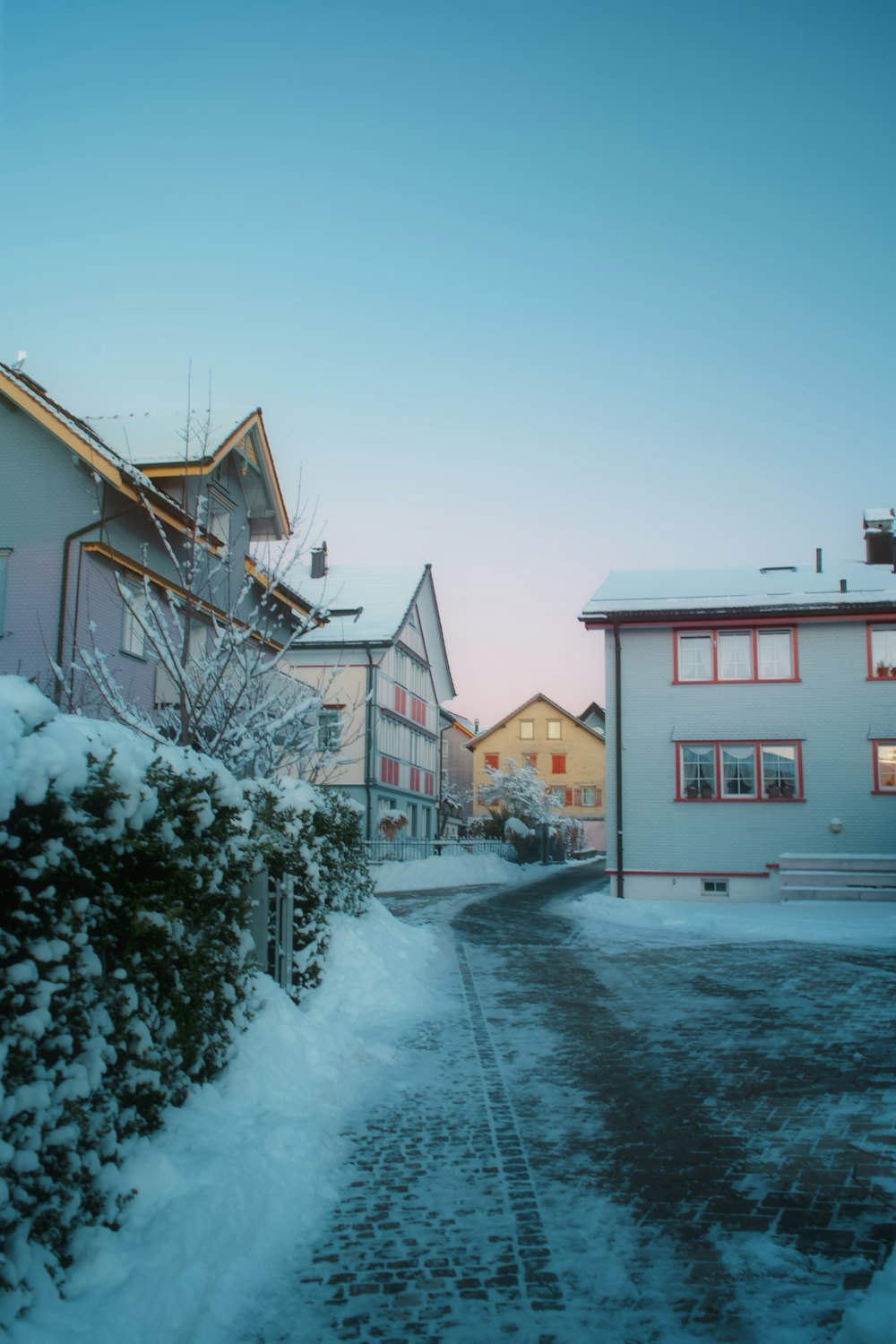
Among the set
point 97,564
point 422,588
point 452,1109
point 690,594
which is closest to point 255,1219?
point 452,1109

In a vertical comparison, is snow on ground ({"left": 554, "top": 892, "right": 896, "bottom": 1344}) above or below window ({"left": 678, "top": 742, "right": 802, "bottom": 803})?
below

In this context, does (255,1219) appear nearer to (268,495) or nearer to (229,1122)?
(229,1122)

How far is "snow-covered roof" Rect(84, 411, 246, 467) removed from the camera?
738 inches

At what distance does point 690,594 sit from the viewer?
25156 mm

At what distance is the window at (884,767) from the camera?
23.1 metres

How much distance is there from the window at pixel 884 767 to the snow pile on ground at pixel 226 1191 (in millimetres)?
17918

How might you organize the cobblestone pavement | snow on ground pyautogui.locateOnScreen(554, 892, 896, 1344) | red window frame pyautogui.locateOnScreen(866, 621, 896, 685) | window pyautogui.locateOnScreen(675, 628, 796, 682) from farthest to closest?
window pyautogui.locateOnScreen(675, 628, 796, 682) → red window frame pyautogui.locateOnScreen(866, 621, 896, 685) → snow on ground pyautogui.locateOnScreen(554, 892, 896, 1344) → the cobblestone pavement

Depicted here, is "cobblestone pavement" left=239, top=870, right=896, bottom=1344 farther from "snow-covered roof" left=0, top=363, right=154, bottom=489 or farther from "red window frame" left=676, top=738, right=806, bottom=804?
"red window frame" left=676, top=738, right=806, bottom=804

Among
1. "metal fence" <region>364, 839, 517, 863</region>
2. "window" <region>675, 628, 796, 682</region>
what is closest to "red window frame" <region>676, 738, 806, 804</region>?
"window" <region>675, 628, 796, 682</region>

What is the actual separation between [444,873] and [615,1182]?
1102 inches

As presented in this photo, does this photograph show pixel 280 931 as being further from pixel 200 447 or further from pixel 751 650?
pixel 751 650

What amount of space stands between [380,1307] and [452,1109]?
285 centimetres

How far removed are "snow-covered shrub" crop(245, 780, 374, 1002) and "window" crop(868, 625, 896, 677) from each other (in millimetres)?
16948

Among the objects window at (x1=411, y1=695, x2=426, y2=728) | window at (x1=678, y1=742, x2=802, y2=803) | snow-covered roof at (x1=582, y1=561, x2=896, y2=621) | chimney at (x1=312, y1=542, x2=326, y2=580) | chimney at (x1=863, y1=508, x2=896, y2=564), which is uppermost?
chimney at (x1=312, y1=542, x2=326, y2=580)
